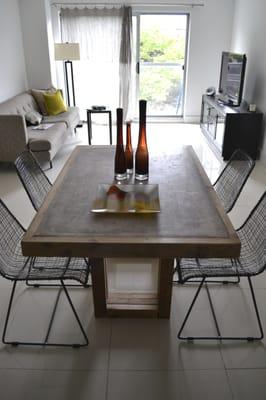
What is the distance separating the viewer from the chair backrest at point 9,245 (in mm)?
1766

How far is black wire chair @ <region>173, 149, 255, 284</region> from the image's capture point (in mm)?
2127

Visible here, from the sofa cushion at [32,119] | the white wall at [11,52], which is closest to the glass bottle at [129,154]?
the sofa cushion at [32,119]

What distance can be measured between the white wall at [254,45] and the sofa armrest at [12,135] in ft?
9.75

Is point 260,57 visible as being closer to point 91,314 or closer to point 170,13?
point 170,13

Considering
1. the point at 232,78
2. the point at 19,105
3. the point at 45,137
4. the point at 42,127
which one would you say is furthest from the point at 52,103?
the point at 232,78

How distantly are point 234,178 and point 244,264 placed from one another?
688 millimetres

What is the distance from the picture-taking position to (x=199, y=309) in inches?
80.4

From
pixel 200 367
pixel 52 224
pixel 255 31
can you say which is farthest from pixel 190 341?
pixel 255 31

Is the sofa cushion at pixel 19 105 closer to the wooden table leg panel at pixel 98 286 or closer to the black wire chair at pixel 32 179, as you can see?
the black wire chair at pixel 32 179

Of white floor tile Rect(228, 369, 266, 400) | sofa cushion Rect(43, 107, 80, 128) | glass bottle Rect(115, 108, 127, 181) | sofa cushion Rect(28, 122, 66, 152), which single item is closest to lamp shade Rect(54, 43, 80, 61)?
sofa cushion Rect(43, 107, 80, 128)

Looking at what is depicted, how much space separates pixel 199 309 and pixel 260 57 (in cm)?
378

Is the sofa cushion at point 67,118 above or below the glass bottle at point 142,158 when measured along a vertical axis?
below

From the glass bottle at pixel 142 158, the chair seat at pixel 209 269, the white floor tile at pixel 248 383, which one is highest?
the glass bottle at pixel 142 158

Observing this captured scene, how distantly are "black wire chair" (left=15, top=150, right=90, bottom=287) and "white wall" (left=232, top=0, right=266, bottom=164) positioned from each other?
3097mm
